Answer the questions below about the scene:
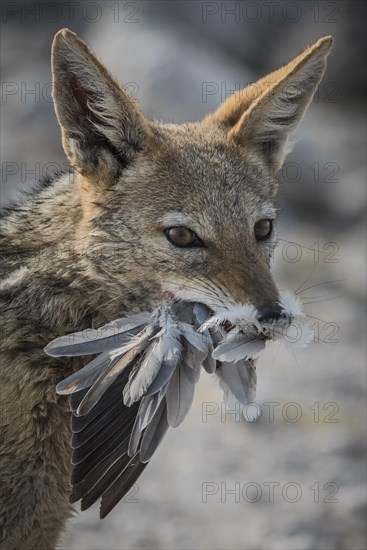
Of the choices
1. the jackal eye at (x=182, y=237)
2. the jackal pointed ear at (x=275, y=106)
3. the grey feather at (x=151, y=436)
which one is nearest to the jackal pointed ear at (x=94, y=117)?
the jackal eye at (x=182, y=237)

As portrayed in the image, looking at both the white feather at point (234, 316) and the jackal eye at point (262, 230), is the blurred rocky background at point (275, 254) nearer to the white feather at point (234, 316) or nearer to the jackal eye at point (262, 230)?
the jackal eye at point (262, 230)

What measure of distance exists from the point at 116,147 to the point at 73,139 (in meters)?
0.21

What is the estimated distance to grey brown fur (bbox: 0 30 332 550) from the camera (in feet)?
14.9

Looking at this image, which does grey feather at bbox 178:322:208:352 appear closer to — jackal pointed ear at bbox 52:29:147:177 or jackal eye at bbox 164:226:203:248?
jackal eye at bbox 164:226:203:248

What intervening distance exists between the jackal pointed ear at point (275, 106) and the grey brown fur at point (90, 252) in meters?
0.33

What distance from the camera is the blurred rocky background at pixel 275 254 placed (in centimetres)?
683

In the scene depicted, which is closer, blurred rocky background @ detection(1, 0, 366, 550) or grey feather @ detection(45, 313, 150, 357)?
grey feather @ detection(45, 313, 150, 357)

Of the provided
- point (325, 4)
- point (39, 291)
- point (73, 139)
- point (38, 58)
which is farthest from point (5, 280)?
point (325, 4)

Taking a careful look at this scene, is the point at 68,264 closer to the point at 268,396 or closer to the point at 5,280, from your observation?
the point at 5,280

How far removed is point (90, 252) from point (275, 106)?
51.7 inches

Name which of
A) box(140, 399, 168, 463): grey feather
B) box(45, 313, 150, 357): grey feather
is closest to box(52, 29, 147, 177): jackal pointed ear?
box(45, 313, 150, 357): grey feather

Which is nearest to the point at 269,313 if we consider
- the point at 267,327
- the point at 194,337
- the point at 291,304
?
the point at 267,327

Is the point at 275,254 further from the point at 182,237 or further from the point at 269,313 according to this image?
the point at 269,313

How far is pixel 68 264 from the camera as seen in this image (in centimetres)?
467
